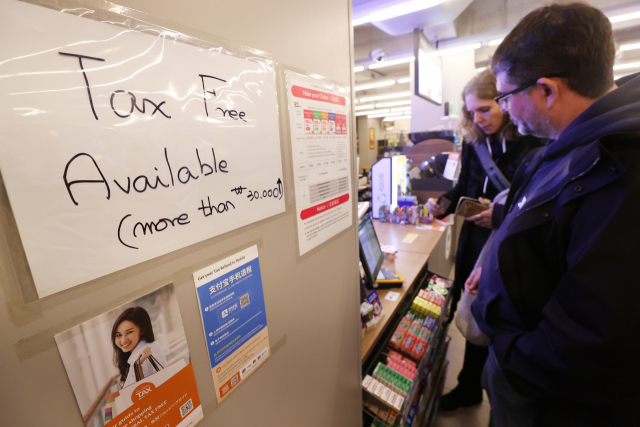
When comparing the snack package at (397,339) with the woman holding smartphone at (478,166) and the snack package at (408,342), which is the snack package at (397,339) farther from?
the woman holding smartphone at (478,166)

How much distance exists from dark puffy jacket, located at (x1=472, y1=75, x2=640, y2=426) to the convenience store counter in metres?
0.42

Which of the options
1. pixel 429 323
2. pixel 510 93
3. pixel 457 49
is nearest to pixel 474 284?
pixel 429 323

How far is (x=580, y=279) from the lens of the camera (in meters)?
0.65

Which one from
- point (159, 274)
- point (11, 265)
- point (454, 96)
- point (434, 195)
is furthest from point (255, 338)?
point (454, 96)

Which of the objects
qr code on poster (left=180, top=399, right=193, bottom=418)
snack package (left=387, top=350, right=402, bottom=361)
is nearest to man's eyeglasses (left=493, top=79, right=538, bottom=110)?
snack package (left=387, top=350, right=402, bottom=361)

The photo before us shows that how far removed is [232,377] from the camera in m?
0.52

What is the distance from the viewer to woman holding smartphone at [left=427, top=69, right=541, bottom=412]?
1.68 meters

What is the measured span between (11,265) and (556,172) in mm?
1217

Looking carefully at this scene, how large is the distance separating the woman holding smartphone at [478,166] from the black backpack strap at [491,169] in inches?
0.7

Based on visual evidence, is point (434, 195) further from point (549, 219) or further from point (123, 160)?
point (123, 160)

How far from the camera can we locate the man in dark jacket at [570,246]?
62 cm

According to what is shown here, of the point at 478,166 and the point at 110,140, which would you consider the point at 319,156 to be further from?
the point at 478,166

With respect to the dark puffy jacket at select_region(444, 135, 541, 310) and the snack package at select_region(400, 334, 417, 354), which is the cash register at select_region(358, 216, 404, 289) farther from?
the dark puffy jacket at select_region(444, 135, 541, 310)

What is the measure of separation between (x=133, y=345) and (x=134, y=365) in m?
0.03
